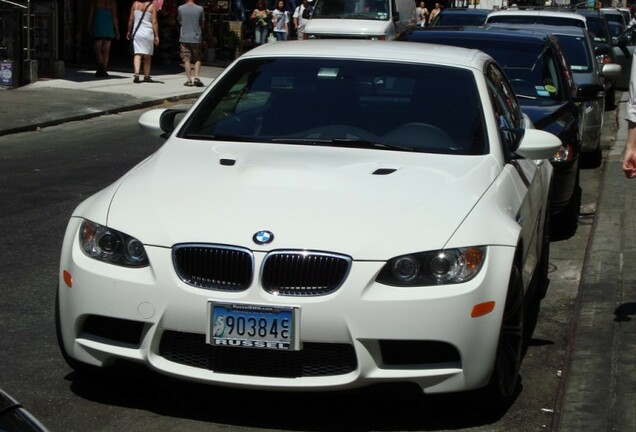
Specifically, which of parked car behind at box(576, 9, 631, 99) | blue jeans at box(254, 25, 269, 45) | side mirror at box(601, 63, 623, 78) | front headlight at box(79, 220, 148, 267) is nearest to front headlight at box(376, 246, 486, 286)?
front headlight at box(79, 220, 148, 267)

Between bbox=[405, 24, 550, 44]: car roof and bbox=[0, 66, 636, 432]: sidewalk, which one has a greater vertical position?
bbox=[405, 24, 550, 44]: car roof

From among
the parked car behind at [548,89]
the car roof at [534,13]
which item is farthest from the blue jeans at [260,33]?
the parked car behind at [548,89]

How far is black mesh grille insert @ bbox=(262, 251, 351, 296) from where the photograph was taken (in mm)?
4957

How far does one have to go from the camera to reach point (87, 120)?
17844mm

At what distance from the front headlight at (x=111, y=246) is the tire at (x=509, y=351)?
155 cm

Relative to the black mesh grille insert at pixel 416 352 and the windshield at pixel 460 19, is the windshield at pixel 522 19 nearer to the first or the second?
the windshield at pixel 460 19

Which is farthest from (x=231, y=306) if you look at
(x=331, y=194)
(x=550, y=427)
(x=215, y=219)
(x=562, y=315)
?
(x=562, y=315)

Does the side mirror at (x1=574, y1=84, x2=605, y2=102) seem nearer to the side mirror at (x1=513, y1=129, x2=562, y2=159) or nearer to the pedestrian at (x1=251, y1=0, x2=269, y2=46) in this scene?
the side mirror at (x1=513, y1=129, x2=562, y2=159)

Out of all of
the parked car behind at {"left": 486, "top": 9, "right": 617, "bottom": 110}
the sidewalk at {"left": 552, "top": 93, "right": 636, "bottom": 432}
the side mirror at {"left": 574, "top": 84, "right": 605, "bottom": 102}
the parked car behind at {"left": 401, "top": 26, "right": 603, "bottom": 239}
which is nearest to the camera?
the sidewalk at {"left": 552, "top": 93, "right": 636, "bottom": 432}

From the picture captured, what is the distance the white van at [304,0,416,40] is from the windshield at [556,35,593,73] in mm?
9923

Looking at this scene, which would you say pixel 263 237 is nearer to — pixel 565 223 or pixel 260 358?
pixel 260 358

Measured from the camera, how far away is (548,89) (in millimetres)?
10945

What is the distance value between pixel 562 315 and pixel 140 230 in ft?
10.7

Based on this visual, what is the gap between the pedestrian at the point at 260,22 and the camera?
33.7m
